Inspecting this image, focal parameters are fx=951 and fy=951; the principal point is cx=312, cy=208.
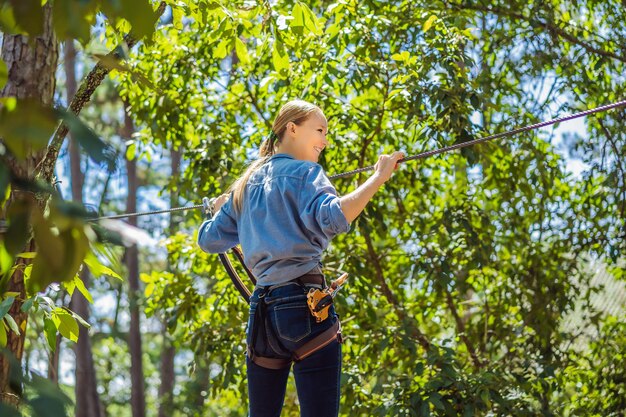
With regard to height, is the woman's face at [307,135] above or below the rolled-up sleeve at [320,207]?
above

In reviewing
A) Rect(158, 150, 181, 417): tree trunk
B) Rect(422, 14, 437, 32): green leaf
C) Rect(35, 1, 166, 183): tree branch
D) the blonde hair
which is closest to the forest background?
Rect(422, 14, 437, 32): green leaf

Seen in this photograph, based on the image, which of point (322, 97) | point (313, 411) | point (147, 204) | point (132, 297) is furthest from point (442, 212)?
point (147, 204)

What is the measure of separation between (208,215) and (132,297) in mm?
10521

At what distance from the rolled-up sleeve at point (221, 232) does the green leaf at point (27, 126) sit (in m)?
1.80

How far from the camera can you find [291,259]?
259 cm

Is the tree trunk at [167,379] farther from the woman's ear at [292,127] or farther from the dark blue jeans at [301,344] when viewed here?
the dark blue jeans at [301,344]

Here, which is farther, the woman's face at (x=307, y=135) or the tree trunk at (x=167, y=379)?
the tree trunk at (x=167, y=379)

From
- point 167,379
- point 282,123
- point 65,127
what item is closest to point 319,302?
point 282,123

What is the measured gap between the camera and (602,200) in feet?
19.7

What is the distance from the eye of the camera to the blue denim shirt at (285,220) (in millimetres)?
2510

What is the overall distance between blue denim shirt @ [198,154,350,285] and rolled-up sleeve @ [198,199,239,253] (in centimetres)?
13

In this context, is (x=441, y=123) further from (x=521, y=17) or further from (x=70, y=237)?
(x=70, y=237)

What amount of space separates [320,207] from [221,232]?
514mm

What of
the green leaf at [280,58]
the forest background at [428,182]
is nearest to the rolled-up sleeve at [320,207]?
the green leaf at [280,58]
